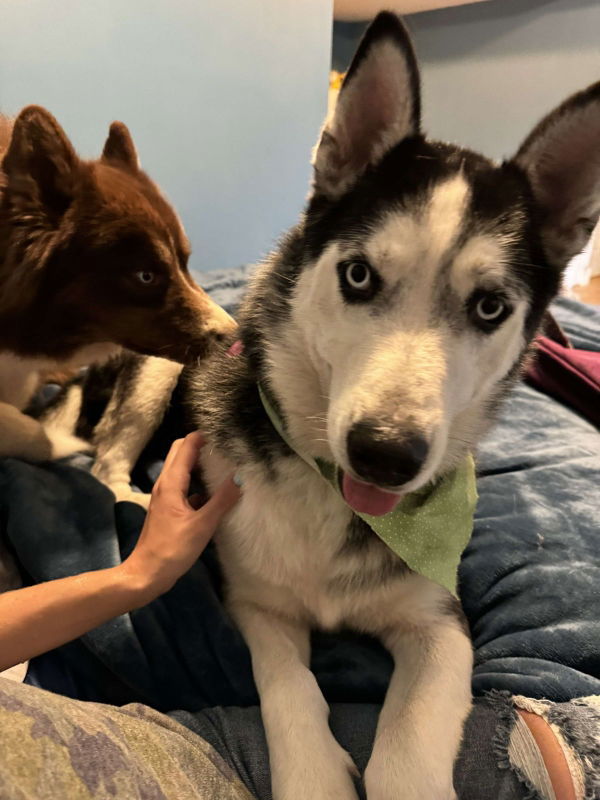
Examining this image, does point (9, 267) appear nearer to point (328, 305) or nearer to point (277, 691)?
point (328, 305)

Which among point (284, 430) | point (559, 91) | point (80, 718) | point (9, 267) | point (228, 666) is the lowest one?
point (228, 666)

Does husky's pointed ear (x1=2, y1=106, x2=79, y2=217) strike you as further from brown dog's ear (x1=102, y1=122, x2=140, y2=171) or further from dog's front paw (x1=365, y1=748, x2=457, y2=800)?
dog's front paw (x1=365, y1=748, x2=457, y2=800)

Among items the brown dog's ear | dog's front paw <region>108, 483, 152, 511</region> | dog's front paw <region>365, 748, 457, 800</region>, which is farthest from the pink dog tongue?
the brown dog's ear

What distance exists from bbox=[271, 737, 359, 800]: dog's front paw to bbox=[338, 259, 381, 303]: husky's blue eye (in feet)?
3.17

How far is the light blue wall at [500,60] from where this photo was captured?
20.2 feet

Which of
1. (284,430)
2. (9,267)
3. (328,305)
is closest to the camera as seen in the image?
(328,305)

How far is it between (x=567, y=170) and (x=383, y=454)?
82cm

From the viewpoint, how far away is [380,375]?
42.7 inches

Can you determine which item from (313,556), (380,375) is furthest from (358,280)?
(313,556)

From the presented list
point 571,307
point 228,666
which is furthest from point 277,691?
point 571,307

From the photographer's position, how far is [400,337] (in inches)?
44.8

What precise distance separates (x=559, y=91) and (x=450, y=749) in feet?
23.2

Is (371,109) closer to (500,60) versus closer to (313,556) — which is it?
(313,556)

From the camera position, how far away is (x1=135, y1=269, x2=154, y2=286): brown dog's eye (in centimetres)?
191
